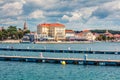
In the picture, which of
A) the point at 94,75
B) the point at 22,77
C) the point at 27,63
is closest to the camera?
Answer: the point at 22,77

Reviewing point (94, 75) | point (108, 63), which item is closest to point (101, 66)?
point (108, 63)

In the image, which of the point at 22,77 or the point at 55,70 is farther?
the point at 55,70

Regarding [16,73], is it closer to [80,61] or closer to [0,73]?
[0,73]

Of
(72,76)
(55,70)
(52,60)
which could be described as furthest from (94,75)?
(52,60)

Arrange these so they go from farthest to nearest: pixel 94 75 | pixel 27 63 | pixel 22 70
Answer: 1. pixel 27 63
2. pixel 22 70
3. pixel 94 75

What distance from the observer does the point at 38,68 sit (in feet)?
164

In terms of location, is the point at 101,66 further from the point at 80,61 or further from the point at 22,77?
the point at 22,77

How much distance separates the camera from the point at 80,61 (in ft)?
179

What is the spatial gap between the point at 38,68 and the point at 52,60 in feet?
23.1

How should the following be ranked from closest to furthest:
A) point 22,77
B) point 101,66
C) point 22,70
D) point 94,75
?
point 22,77 < point 94,75 < point 22,70 < point 101,66

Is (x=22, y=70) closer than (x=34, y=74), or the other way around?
(x=34, y=74)

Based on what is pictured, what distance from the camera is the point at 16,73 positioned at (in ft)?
145

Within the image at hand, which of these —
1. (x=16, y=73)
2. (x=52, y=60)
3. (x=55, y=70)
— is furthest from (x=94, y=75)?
(x=52, y=60)

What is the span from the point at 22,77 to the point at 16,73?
3.90 m
